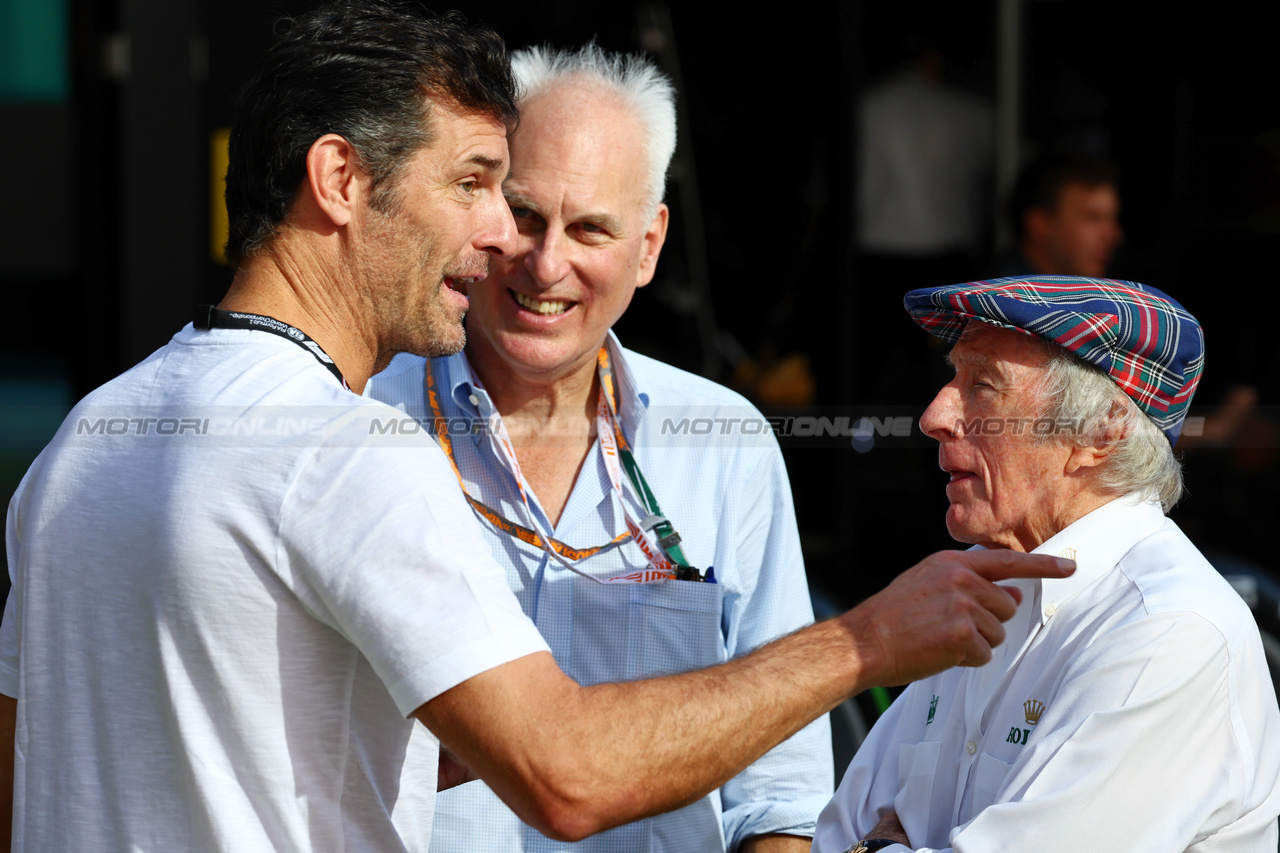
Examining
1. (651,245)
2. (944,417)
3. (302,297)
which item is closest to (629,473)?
(651,245)

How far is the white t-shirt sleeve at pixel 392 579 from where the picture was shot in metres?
1.31

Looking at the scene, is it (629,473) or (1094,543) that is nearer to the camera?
(1094,543)

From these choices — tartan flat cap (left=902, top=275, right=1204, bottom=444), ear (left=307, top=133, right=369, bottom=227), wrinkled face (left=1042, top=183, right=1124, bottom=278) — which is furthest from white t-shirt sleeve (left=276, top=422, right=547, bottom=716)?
wrinkled face (left=1042, top=183, right=1124, bottom=278)

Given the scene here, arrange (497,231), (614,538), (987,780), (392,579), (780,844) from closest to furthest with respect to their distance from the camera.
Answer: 1. (392,579)
2. (987,780)
3. (497,231)
4. (780,844)
5. (614,538)

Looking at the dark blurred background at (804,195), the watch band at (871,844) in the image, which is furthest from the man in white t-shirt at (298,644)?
the dark blurred background at (804,195)

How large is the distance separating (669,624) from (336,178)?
3.57 ft

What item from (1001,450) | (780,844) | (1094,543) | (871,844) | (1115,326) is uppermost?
(1115,326)

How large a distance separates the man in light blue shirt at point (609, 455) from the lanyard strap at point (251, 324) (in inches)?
28.7

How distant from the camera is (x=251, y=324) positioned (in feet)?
5.08

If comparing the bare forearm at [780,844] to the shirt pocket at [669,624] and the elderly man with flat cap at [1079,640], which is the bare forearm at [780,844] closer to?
the elderly man with flat cap at [1079,640]

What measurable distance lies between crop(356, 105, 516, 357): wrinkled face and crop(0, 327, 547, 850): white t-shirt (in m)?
0.28

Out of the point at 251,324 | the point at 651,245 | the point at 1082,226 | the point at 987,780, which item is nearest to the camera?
the point at 251,324

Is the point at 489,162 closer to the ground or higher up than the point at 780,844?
higher up

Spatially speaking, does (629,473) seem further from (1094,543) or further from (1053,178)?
(1053,178)
